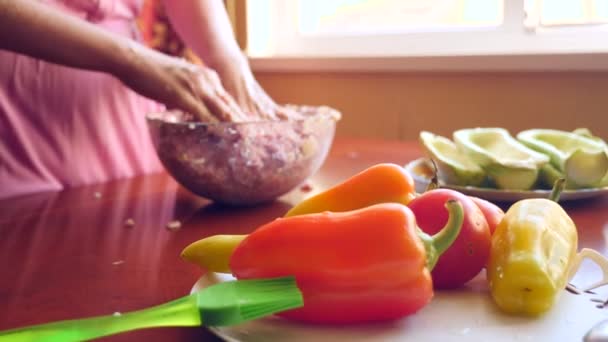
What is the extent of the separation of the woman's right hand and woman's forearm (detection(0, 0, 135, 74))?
17mm

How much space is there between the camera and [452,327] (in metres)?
0.40

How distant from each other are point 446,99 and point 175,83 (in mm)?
1039

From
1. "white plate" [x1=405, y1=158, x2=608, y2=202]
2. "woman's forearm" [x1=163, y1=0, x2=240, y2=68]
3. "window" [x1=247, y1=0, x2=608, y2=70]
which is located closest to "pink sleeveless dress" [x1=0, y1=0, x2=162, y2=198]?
"woman's forearm" [x1=163, y1=0, x2=240, y2=68]

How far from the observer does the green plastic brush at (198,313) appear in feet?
1.08

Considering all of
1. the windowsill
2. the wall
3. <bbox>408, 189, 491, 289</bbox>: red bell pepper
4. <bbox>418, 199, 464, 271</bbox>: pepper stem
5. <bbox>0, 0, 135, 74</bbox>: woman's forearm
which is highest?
<bbox>0, 0, 135, 74</bbox>: woman's forearm

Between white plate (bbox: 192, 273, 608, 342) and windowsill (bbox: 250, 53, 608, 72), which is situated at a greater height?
white plate (bbox: 192, 273, 608, 342)

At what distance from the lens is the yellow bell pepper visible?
0.41m

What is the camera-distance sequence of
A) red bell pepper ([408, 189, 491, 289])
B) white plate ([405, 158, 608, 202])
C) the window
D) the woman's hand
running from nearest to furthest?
1. red bell pepper ([408, 189, 491, 289])
2. white plate ([405, 158, 608, 202])
3. the woman's hand
4. the window

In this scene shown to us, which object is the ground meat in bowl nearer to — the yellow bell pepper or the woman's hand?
the woman's hand

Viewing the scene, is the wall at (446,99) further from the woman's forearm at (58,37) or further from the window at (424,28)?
the woman's forearm at (58,37)

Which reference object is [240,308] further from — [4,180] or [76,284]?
[4,180]

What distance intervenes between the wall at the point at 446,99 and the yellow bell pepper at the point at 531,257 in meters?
1.10

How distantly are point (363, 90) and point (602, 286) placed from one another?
1.38 metres

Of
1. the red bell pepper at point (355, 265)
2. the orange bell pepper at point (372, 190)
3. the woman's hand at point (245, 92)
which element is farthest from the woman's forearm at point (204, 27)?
the red bell pepper at point (355, 265)
